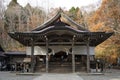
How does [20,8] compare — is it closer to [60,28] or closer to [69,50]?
[69,50]

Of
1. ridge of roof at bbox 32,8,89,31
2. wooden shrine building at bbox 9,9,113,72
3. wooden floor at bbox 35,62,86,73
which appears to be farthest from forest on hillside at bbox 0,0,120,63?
wooden floor at bbox 35,62,86,73

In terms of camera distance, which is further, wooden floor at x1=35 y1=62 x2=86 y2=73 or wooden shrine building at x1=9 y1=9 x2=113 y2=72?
wooden floor at x1=35 y1=62 x2=86 y2=73

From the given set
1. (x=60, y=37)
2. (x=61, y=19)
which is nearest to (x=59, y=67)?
(x=60, y=37)

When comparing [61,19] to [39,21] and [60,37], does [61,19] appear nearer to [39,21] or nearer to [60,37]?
[60,37]

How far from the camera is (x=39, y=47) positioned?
25641 millimetres

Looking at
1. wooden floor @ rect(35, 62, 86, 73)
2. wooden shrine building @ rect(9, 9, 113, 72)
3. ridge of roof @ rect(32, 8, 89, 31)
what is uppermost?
ridge of roof @ rect(32, 8, 89, 31)

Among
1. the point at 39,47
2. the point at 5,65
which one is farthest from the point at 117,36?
the point at 5,65

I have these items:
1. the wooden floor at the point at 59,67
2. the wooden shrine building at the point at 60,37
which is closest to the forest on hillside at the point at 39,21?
the wooden shrine building at the point at 60,37

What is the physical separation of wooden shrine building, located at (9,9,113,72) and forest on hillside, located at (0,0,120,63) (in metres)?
3.83

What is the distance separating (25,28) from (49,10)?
666 centimetres

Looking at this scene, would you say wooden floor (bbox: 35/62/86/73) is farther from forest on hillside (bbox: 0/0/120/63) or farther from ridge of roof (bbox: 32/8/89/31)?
forest on hillside (bbox: 0/0/120/63)

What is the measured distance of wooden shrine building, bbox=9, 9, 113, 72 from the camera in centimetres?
2081

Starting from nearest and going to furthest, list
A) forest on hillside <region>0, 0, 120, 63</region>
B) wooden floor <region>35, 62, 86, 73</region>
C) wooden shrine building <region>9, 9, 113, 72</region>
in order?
1. wooden shrine building <region>9, 9, 113, 72</region>
2. wooden floor <region>35, 62, 86, 73</region>
3. forest on hillside <region>0, 0, 120, 63</region>

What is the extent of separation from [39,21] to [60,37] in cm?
2338
